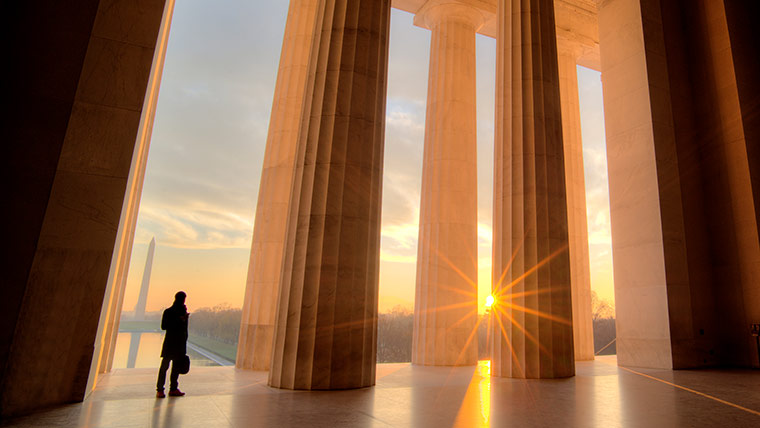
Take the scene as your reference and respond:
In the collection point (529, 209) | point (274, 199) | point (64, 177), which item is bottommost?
point (64, 177)

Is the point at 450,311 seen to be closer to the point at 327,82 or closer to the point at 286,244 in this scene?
the point at 286,244

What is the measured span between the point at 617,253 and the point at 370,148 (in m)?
27.6

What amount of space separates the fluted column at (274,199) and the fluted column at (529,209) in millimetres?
16644

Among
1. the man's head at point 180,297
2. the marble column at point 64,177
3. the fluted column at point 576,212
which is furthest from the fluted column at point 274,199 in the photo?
the fluted column at point 576,212

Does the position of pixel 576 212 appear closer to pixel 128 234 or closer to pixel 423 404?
pixel 423 404

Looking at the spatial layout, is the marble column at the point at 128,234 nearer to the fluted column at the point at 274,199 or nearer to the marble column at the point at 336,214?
the fluted column at the point at 274,199

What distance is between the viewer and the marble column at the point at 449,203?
4291 centimetres

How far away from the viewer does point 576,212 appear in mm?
53750

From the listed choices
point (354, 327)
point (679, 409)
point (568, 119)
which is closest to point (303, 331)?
point (354, 327)

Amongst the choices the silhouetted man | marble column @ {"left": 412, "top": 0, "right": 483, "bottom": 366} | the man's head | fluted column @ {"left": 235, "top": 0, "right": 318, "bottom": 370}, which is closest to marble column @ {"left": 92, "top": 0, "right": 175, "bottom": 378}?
fluted column @ {"left": 235, "top": 0, "right": 318, "bottom": 370}

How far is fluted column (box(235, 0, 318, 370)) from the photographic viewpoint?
32344 mm

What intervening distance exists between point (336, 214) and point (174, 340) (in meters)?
10.4

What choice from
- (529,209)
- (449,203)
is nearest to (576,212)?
(449,203)

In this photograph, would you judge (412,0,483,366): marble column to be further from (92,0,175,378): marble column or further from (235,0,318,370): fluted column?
(92,0,175,378): marble column
